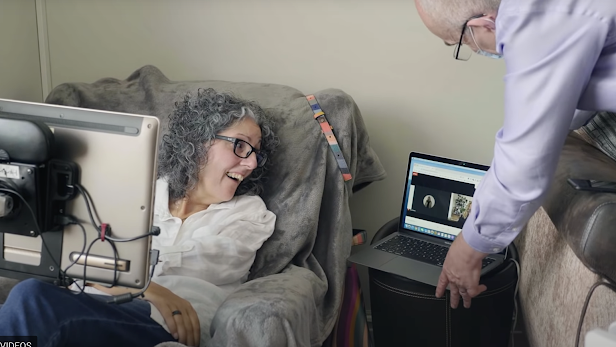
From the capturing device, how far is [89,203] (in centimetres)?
114

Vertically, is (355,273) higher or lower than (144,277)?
lower

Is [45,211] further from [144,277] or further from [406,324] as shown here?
[406,324]

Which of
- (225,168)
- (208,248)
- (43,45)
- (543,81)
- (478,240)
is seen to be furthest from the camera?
(43,45)

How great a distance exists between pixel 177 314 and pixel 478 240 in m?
0.71

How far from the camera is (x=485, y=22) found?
1184mm

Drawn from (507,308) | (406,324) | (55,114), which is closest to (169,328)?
(55,114)

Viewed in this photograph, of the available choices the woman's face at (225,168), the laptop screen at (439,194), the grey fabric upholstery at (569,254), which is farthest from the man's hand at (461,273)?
the woman's face at (225,168)

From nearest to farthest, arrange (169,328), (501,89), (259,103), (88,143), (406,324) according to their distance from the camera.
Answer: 1. (88,143)
2. (169,328)
3. (406,324)
4. (259,103)
5. (501,89)

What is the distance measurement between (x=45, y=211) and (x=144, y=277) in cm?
22

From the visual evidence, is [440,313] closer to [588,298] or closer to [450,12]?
[588,298]

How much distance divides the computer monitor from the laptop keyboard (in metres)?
0.93

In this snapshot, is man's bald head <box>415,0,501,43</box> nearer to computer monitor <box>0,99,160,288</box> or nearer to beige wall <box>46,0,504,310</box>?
computer monitor <box>0,99,160,288</box>

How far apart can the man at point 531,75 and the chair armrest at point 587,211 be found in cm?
10

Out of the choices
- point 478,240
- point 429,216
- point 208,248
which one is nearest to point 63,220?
point 208,248
